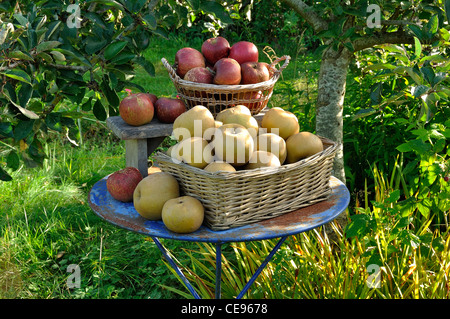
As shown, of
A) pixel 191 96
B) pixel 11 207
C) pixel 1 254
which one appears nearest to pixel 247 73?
pixel 191 96

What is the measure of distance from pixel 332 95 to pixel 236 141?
3.57 ft

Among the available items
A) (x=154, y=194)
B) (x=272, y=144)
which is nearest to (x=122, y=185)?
(x=154, y=194)

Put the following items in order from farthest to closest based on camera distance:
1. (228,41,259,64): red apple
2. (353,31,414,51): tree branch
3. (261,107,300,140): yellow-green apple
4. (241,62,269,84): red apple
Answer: (353,31,414,51): tree branch, (228,41,259,64): red apple, (241,62,269,84): red apple, (261,107,300,140): yellow-green apple

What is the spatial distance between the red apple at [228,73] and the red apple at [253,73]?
0.05 meters

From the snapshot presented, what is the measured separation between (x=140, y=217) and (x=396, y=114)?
6.08 feet

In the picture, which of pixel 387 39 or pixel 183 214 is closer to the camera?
pixel 183 214

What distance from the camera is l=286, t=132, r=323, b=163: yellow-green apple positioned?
1704 millimetres

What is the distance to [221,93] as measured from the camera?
6.36 ft

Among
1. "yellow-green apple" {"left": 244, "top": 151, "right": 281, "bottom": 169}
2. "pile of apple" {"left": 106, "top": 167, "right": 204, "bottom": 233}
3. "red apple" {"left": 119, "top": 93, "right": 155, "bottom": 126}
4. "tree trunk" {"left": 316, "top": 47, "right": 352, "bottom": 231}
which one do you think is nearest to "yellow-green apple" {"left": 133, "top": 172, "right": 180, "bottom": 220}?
"pile of apple" {"left": 106, "top": 167, "right": 204, "bottom": 233}

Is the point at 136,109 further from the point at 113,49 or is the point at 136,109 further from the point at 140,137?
the point at 113,49

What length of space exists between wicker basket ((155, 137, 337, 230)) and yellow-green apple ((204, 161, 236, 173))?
5 centimetres

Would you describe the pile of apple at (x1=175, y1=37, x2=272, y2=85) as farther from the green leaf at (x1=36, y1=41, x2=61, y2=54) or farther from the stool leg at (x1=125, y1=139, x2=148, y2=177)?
the green leaf at (x1=36, y1=41, x2=61, y2=54)

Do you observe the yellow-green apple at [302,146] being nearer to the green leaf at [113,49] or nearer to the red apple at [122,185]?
the red apple at [122,185]

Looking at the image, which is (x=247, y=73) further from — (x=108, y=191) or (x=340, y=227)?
(x=340, y=227)
